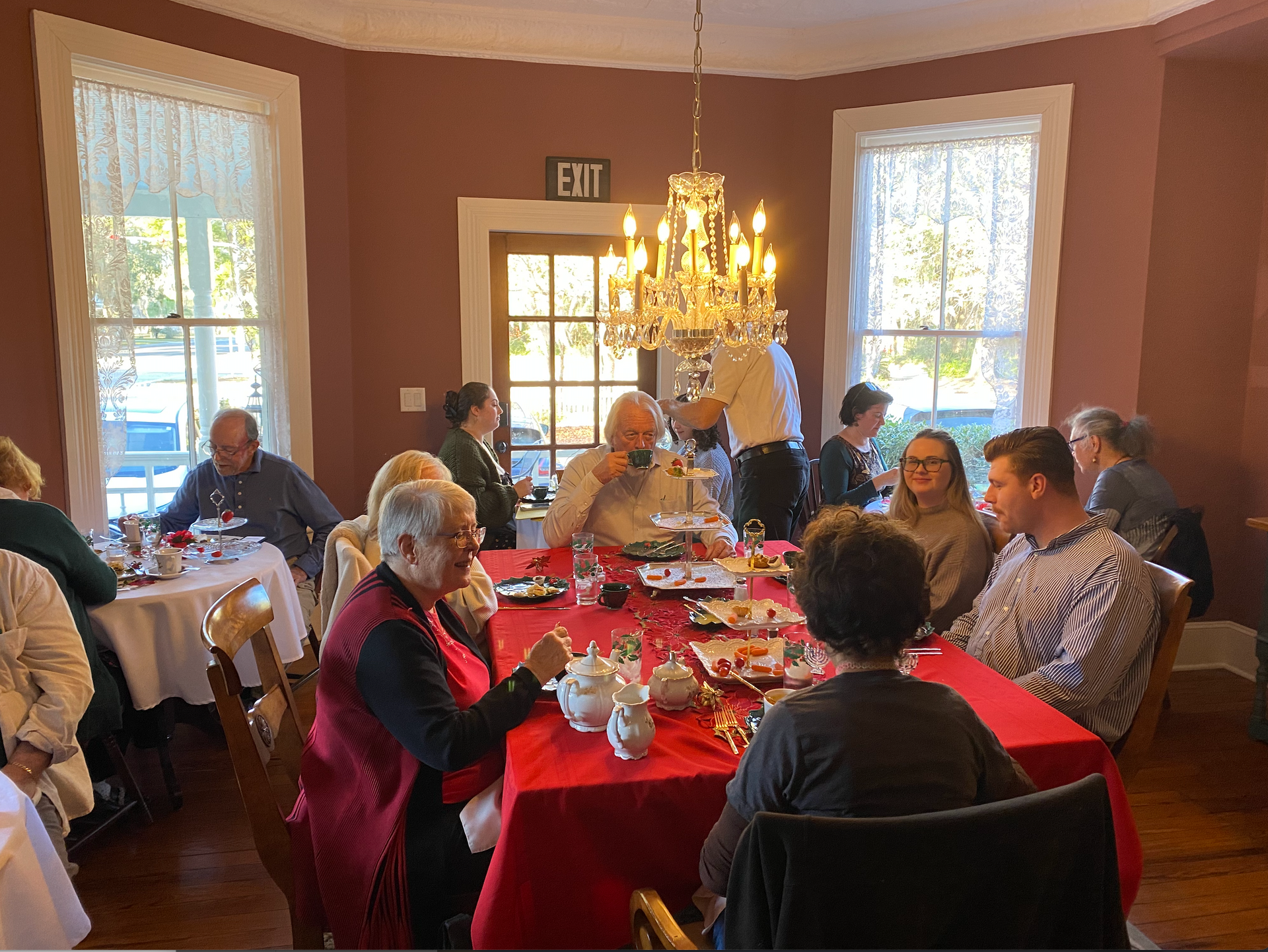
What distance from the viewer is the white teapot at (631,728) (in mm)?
1745

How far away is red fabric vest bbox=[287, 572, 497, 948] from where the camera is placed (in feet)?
5.88

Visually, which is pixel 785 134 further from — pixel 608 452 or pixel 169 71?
pixel 169 71

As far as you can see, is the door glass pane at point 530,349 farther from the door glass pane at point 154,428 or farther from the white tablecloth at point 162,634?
the white tablecloth at point 162,634

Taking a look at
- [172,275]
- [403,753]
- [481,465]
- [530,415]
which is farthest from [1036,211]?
[172,275]

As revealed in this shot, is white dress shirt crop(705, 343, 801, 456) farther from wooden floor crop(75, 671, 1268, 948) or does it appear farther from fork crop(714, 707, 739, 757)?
fork crop(714, 707, 739, 757)

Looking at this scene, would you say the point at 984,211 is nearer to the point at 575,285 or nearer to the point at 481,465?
the point at 575,285

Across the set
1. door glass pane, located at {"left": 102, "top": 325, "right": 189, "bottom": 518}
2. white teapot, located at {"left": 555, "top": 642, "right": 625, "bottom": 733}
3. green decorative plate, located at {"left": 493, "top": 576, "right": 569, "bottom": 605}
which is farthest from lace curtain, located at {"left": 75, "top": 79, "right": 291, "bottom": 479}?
white teapot, located at {"left": 555, "top": 642, "right": 625, "bottom": 733}

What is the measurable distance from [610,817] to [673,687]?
38 centimetres

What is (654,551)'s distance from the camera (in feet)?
10.8

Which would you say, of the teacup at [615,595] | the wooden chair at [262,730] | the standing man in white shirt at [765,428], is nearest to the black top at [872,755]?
the wooden chair at [262,730]

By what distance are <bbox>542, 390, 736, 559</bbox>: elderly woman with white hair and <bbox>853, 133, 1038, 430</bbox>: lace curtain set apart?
208 centimetres

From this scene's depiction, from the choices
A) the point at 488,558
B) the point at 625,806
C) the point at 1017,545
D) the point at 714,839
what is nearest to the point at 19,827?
the point at 625,806

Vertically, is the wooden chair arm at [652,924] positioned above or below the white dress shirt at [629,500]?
below

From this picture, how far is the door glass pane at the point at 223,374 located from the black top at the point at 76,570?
159 cm
